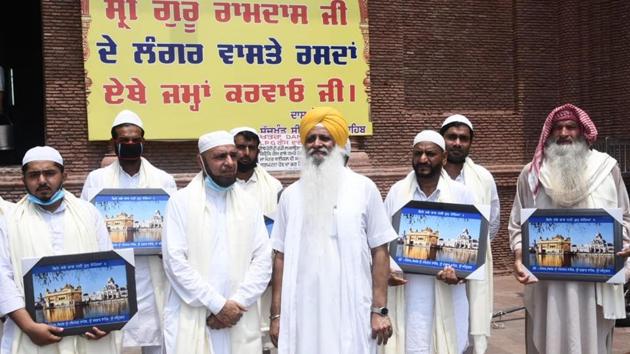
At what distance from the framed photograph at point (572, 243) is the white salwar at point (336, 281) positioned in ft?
4.38

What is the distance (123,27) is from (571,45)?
26.7 feet

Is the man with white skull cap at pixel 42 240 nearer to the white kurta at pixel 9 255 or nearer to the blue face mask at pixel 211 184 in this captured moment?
the white kurta at pixel 9 255

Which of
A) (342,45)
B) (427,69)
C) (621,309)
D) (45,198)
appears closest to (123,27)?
(342,45)

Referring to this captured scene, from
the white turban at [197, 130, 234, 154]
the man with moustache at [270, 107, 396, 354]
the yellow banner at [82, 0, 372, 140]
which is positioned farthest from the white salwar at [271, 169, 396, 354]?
the yellow banner at [82, 0, 372, 140]

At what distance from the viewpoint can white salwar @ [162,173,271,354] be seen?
3611 millimetres

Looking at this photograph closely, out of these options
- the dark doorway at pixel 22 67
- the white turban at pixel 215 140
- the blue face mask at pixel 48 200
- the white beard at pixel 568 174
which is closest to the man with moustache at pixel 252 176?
the white turban at pixel 215 140

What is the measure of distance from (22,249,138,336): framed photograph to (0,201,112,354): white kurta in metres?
0.08

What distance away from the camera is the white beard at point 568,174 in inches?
176

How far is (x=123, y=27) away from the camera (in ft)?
32.2

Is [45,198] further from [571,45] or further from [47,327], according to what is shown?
[571,45]

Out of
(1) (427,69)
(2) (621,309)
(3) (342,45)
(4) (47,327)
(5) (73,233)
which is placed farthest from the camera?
(1) (427,69)

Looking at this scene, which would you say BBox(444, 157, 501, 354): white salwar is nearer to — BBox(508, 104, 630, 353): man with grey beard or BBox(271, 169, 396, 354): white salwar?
BBox(508, 104, 630, 353): man with grey beard

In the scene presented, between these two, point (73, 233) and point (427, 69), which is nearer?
point (73, 233)

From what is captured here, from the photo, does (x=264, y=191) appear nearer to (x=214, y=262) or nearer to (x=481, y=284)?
(x=214, y=262)
